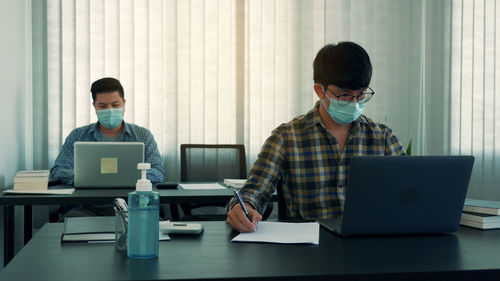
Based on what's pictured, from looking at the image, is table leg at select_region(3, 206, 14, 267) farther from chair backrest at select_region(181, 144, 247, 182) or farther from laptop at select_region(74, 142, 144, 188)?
chair backrest at select_region(181, 144, 247, 182)


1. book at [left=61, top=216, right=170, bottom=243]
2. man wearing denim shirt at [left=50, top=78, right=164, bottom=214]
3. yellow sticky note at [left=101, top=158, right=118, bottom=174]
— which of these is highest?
man wearing denim shirt at [left=50, top=78, right=164, bottom=214]

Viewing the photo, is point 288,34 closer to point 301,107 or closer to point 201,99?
point 301,107

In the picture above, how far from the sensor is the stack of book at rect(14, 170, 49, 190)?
2367mm

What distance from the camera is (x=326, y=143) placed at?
1.75m

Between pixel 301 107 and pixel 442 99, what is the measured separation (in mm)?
1119

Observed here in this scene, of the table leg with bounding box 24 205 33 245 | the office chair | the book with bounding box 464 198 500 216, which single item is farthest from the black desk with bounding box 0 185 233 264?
the book with bounding box 464 198 500 216

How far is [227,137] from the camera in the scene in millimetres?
3760

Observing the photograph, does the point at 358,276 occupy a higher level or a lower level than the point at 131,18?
lower

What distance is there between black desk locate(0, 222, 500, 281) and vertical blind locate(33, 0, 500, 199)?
245 centimetres

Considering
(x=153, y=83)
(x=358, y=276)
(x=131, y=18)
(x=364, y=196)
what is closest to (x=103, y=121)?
(x=153, y=83)

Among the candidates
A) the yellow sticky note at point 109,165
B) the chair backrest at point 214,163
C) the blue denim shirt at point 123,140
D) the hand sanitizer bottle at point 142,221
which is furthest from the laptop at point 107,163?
the hand sanitizer bottle at point 142,221

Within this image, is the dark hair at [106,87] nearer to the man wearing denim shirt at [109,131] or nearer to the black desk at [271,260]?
the man wearing denim shirt at [109,131]

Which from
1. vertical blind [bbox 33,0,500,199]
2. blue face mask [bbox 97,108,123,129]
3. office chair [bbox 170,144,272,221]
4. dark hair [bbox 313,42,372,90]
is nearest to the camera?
dark hair [bbox 313,42,372,90]

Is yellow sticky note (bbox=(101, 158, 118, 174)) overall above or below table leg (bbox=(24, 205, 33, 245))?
above
